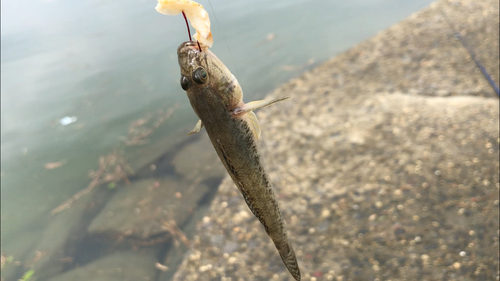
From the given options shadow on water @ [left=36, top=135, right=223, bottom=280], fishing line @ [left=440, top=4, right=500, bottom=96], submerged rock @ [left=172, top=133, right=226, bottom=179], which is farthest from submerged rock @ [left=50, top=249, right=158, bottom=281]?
fishing line @ [left=440, top=4, right=500, bottom=96]

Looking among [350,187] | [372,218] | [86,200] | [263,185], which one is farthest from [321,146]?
[86,200]

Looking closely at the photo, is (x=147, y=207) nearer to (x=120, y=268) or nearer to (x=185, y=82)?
(x=120, y=268)

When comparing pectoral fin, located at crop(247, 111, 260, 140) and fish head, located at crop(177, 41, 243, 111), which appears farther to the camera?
pectoral fin, located at crop(247, 111, 260, 140)

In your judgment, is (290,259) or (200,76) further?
(290,259)

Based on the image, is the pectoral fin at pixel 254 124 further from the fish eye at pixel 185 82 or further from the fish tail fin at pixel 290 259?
the fish tail fin at pixel 290 259

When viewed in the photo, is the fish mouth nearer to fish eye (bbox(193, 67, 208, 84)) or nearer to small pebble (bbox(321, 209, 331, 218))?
fish eye (bbox(193, 67, 208, 84))

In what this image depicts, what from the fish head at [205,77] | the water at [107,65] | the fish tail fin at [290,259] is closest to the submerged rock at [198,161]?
the water at [107,65]

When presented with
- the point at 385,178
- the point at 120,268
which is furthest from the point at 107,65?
the point at 385,178
